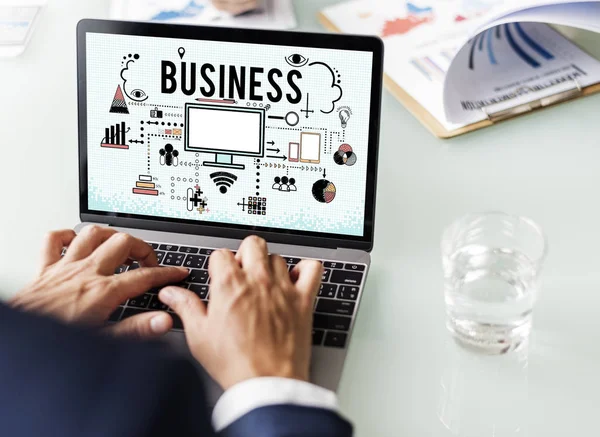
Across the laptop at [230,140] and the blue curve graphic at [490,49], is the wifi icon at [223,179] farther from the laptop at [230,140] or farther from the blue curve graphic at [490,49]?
the blue curve graphic at [490,49]

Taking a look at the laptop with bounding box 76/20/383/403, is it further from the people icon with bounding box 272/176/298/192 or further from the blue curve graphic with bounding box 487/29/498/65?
the blue curve graphic with bounding box 487/29/498/65

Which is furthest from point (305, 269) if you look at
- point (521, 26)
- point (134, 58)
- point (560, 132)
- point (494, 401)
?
point (521, 26)

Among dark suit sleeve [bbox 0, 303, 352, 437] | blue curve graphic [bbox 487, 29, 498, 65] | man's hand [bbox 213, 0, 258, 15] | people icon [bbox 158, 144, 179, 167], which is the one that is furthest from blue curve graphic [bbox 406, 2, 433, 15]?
dark suit sleeve [bbox 0, 303, 352, 437]

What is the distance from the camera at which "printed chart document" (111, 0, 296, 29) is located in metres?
1.50

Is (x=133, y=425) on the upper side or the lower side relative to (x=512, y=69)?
lower

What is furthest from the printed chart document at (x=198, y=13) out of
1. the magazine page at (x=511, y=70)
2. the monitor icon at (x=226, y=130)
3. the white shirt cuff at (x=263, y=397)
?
the white shirt cuff at (x=263, y=397)

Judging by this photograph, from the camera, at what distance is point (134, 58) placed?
1129mm

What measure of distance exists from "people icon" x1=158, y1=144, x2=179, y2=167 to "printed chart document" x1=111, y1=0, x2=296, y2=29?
42 centimetres

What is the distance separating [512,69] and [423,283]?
442 mm

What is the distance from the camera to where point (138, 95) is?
1.14m

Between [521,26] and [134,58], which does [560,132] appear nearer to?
[521,26]

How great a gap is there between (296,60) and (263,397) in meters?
0.45

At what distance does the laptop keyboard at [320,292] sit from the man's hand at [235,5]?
539 millimetres

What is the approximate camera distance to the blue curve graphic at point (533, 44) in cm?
139
